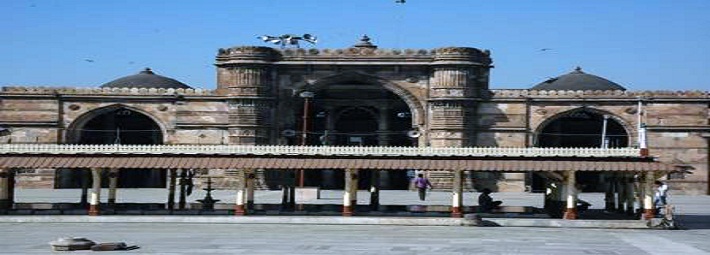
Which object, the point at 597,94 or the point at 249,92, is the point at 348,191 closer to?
the point at 249,92

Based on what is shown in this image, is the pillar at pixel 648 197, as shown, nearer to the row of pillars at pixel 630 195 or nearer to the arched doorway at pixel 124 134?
the row of pillars at pixel 630 195

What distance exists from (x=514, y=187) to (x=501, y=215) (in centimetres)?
2190

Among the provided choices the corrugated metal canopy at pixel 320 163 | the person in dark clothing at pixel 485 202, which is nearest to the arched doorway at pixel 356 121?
the person in dark clothing at pixel 485 202

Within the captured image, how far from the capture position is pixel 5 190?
33812 mm

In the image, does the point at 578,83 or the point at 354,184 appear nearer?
the point at 354,184

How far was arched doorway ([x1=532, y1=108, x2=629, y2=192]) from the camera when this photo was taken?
56.4 m

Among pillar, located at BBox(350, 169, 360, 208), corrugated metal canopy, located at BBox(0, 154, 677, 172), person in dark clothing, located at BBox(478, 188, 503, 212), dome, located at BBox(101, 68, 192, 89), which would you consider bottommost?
person in dark clothing, located at BBox(478, 188, 503, 212)

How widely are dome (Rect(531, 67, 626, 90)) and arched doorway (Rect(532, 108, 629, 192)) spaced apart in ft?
14.5

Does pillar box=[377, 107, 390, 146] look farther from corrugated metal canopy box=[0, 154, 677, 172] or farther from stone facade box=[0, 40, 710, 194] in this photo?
corrugated metal canopy box=[0, 154, 677, 172]

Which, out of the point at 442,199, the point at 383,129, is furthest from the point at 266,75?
the point at 442,199

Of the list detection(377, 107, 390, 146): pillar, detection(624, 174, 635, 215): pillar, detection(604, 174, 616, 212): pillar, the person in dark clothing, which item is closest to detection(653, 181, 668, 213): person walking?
detection(604, 174, 616, 212): pillar

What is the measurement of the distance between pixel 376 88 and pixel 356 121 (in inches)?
130

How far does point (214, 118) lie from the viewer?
5678 centimetres

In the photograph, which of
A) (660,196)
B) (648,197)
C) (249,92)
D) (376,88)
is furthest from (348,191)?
(376,88)
